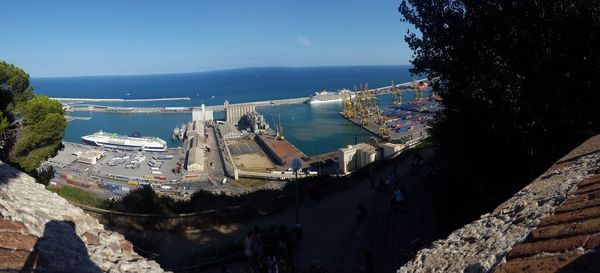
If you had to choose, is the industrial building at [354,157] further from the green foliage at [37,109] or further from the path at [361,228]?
the green foliage at [37,109]

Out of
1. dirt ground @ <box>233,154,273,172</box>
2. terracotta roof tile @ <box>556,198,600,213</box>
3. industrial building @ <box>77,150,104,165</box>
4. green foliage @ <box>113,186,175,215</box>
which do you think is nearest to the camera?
terracotta roof tile @ <box>556,198,600,213</box>

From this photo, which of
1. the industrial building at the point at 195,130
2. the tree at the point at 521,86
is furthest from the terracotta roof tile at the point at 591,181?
the industrial building at the point at 195,130

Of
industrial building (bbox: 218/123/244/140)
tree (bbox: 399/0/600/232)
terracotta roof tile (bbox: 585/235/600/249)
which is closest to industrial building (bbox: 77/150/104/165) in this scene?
industrial building (bbox: 218/123/244/140)

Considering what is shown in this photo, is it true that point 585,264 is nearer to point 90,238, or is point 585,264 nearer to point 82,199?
point 90,238

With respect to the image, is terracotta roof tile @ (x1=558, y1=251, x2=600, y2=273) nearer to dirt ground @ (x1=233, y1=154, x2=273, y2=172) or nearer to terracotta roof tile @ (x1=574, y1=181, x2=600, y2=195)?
terracotta roof tile @ (x1=574, y1=181, x2=600, y2=195)

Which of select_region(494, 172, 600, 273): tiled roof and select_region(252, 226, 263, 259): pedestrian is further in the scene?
select_region(252, 226, 263, 259): pedestrian
